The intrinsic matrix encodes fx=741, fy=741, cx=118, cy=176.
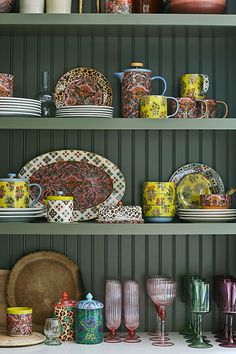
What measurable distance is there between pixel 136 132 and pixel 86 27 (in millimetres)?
479

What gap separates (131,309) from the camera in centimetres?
285

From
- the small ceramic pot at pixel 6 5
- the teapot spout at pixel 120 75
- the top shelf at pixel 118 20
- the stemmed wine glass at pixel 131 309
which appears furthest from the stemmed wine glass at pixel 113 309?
the small ceramic pot at pixel 6 5

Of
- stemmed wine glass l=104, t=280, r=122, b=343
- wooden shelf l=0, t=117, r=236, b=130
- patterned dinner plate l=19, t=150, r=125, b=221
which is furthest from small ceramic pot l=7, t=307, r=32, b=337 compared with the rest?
wooden shelf l=0, t=117, r=236, b=130

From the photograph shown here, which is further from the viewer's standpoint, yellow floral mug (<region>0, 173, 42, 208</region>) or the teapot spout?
the teapot spout

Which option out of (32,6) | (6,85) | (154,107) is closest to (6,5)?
(32,6)

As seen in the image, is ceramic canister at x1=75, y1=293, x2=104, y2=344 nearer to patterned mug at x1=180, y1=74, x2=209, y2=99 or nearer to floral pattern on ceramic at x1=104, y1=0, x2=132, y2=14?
patterned mug at x1=180, y1=74, x2=209, y2=99

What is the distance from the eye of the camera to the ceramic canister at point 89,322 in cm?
274

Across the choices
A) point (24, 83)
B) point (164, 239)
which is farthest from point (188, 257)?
point (24, 83)

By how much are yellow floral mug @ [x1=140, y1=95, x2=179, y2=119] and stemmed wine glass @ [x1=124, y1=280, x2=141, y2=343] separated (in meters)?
0.66

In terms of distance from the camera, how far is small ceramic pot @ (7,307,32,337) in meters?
2.74

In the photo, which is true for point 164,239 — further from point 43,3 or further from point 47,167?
point 43,3

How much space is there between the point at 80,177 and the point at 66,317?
56 centimetres

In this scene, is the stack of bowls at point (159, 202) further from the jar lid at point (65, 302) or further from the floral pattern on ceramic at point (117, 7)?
the floral pattern on ceramic at point (117, 7)

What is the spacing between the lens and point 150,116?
9.03ft
